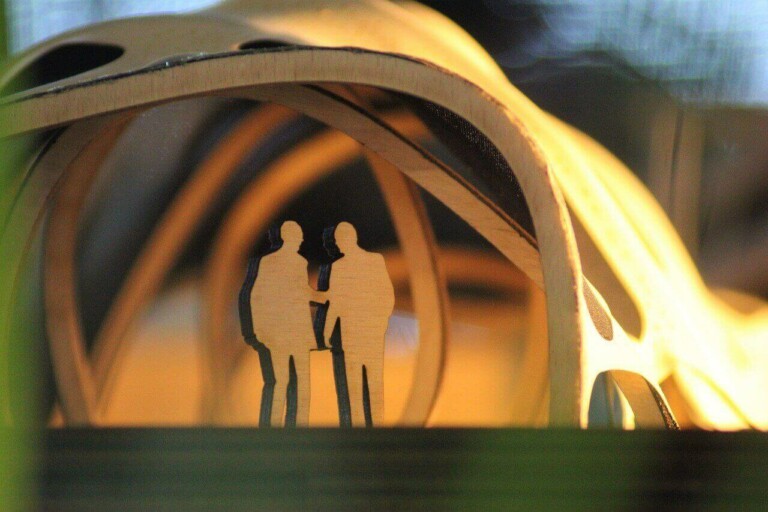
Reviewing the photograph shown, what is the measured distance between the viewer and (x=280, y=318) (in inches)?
175

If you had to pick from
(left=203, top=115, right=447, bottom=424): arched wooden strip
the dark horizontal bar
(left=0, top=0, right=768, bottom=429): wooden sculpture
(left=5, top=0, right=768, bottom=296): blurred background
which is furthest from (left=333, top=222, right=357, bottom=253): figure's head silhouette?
(left=5, top=0, right=768, bottom=296): blurred background

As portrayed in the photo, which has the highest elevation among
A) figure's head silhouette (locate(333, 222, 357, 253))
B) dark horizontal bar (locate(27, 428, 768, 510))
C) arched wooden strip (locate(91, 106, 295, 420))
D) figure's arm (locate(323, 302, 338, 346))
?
arched wooden strip (locate(91, 106, 295, 420))

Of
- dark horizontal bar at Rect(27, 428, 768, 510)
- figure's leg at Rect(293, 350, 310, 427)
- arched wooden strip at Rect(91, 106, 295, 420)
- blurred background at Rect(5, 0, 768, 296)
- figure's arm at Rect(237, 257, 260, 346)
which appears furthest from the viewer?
blurred background at Rect(5, 0, 768, 296)

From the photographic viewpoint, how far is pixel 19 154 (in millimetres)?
5785

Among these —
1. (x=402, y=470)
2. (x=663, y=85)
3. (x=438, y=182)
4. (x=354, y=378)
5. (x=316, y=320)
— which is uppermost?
(x=663, y=85)

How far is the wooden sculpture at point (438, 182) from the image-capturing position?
442 cm

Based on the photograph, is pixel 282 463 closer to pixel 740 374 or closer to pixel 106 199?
pixel 740 374

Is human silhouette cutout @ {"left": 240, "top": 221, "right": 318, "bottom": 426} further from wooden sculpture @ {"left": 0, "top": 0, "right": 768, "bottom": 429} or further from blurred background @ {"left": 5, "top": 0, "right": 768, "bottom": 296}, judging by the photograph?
blurred background @ {"left": 5, "top": 0, "right": 768, "bottom": 296}

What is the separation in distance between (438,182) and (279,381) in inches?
80.0

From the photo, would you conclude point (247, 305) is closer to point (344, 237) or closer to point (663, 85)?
point (344, 237)

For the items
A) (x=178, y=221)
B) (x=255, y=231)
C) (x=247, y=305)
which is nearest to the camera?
(x=247, y=305)

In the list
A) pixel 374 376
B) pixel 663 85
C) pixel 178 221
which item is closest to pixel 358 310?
pixel 374 376

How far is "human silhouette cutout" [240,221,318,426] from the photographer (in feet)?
14.4

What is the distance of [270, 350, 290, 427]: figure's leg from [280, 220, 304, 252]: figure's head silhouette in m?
0.47
